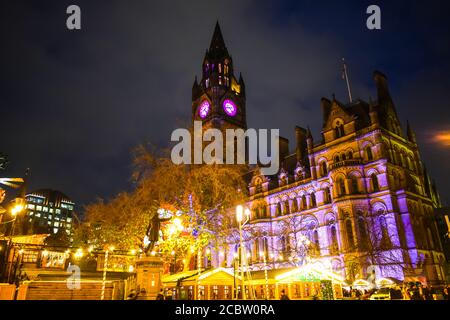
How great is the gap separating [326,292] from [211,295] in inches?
327

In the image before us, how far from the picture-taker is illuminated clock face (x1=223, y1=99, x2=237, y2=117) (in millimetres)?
67562

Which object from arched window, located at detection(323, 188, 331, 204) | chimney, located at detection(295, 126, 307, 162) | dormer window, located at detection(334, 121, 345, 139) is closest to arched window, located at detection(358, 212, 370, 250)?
arched window, located at detection(323, 188, 331, 204)

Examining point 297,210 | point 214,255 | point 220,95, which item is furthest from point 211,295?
point 220,95

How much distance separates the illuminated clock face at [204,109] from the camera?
220ft

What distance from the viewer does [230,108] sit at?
225ft

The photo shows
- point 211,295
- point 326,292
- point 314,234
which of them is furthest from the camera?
point 314,234

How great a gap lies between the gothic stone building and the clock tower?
20.8 meters

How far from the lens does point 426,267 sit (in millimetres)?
32469

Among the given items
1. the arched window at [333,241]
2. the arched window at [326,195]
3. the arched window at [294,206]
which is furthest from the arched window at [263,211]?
the arched window at [333,241]

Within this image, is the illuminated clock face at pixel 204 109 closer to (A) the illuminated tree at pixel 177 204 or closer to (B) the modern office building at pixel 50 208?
(A) the illuminated tree at pixel 177 204

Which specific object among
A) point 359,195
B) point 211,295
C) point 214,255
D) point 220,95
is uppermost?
point 220,95

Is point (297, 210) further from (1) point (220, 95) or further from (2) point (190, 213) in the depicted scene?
(1) point (220, 95)

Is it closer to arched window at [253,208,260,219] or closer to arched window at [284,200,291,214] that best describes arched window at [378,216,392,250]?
arched window at [284,200,291,214]

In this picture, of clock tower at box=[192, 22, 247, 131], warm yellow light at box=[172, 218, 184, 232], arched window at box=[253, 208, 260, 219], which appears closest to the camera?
warm yellow light at box=[172, 218, 184, 232]
